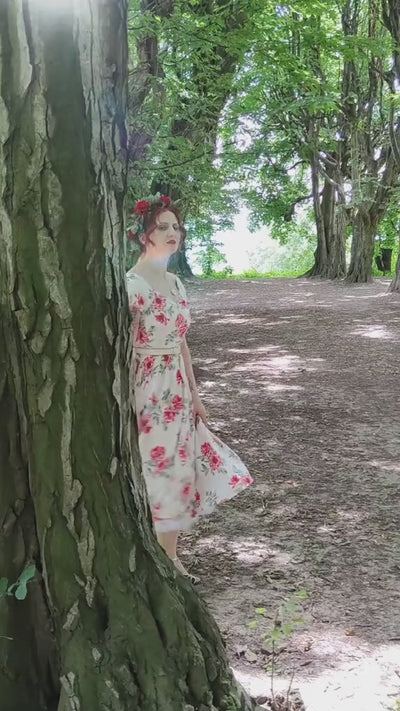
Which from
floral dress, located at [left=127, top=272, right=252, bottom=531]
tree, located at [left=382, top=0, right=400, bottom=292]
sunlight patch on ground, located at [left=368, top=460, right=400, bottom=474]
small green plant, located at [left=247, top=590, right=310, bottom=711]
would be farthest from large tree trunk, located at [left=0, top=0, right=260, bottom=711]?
tree, located at [left=382, top=0, right=400, bottom=292]

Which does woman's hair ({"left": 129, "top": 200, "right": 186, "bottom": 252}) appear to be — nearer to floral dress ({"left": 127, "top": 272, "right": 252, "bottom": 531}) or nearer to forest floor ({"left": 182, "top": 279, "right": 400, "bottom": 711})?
floral dress ({"left": 127, "top": 272, "right": 252, "bottom": 531})

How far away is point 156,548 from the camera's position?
1.86m

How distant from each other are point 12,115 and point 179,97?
5482 millimetres

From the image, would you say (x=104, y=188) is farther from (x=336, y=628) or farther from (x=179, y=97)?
(x=179, y=97)

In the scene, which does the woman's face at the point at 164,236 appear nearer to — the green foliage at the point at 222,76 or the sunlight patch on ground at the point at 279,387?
the green foliage at the point at 222,76

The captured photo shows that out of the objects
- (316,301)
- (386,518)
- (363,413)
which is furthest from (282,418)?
(316,301)

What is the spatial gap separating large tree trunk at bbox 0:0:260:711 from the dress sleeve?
111cm

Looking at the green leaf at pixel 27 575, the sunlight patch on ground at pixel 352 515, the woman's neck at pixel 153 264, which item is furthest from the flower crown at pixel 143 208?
the sunlight patch on ground at pixel 352 515

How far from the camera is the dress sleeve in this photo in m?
2.85

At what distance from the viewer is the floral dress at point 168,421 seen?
290 cm

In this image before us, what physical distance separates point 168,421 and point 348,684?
1.23 m

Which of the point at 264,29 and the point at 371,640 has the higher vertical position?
the point at 264,29

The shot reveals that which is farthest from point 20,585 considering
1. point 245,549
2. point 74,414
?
point 245,549

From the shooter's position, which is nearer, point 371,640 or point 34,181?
point 34,181
